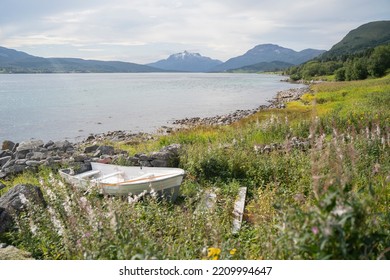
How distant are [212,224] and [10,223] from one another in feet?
16.9

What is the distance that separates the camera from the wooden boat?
31.4 ft

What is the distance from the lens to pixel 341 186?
372 cm

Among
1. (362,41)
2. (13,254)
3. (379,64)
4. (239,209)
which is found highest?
(362,41)

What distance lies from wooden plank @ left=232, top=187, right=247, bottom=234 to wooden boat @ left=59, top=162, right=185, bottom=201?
1.74m

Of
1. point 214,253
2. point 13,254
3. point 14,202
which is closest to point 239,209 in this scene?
point 214,253

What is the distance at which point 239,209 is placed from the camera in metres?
8.84

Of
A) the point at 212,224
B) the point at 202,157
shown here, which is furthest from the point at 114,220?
the point at 202,157

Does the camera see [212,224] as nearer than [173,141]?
Yes

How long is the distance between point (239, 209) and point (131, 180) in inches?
130

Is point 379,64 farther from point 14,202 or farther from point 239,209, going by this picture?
point 14,202

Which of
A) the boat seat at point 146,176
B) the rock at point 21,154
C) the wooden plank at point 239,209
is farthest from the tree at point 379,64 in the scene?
the boat seat at point 146,176

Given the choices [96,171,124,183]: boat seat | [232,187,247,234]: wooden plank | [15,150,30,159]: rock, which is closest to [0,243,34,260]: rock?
[232,187,247,234]: wooden plank
